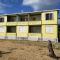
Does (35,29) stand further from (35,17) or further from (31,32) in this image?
(35,17)

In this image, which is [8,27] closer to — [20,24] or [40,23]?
[20,24]

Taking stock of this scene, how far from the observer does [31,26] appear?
43.0 m

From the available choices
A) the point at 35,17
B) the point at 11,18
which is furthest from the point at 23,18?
the point at 11,18

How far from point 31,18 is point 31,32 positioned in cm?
410

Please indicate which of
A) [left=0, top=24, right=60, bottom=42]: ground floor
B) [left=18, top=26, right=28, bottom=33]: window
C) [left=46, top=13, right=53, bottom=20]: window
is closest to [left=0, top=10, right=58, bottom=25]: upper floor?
[left=46, top=13, right=53, bottom=20]: window

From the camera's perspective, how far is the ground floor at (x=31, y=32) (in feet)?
125

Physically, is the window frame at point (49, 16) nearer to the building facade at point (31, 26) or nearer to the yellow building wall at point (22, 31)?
the building facade at point (31, 26)

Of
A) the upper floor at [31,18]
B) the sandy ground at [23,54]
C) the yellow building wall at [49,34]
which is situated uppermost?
the upper floor at [31,18]

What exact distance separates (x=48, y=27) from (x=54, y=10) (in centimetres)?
464

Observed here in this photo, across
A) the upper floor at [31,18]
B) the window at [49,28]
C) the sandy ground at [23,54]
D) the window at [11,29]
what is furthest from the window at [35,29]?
the sandy ground at [23,54]

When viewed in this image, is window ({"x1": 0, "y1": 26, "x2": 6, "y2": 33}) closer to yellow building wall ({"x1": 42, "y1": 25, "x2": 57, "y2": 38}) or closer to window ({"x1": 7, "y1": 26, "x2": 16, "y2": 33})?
window ({"x1": 7, "y1": 26, "x2": 16, "y2": 33})

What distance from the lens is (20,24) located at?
4344 centimetres

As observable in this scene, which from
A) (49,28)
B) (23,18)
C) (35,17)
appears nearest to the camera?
(49,28)

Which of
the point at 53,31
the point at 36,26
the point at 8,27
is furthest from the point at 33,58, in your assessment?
the point at 8,27
